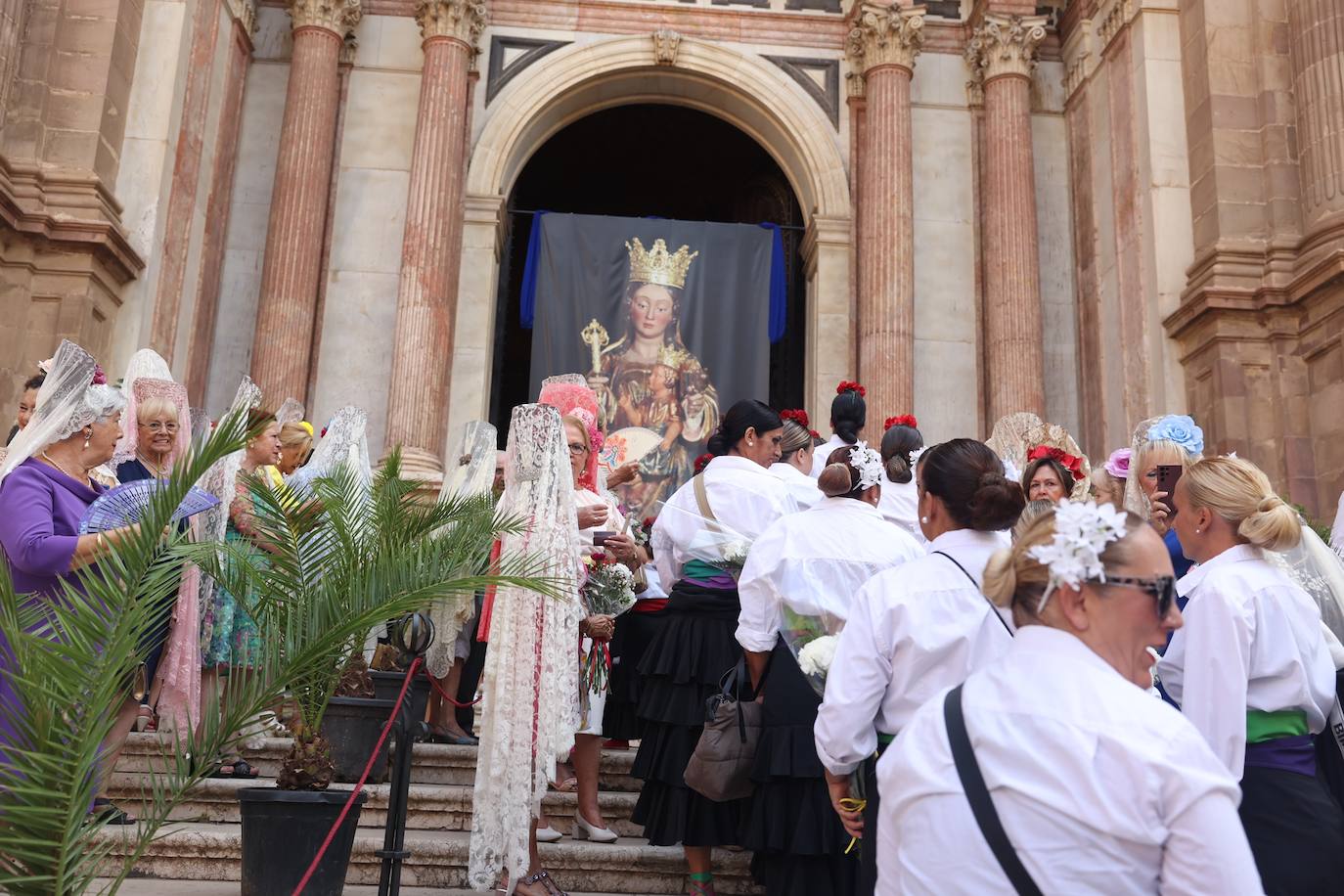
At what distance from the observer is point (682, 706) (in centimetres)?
504

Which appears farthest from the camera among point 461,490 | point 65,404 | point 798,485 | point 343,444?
point 343,444

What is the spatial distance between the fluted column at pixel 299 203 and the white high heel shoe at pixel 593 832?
8.26 m

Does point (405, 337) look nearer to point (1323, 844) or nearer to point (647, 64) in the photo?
point (647, 64)

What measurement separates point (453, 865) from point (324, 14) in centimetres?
1139

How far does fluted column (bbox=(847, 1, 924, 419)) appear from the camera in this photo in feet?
43.4

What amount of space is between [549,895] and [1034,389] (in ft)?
32.6

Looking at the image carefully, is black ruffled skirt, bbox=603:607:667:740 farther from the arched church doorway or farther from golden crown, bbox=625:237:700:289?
the arched church doorway

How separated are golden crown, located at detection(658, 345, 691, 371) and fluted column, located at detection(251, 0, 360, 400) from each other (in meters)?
4.17

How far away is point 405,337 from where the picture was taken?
12898 millimetres

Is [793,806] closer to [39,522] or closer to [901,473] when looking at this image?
[901,473]

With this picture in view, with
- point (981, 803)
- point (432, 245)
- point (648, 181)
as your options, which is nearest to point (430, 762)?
point (981, 803)

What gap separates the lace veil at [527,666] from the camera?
4.86m

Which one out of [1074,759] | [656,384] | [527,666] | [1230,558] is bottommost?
[1074,759]

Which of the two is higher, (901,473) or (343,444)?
(343,444)
